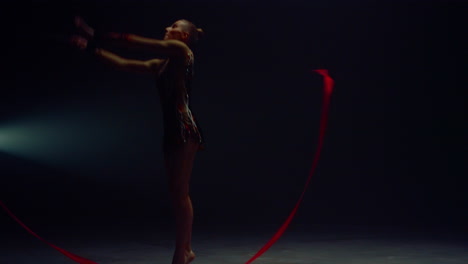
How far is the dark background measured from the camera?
7551 millimetres

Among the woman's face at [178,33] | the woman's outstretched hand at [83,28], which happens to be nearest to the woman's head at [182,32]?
the woman's face at [178,33]

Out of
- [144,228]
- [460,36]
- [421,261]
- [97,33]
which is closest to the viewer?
[97,33]

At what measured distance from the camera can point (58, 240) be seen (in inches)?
210

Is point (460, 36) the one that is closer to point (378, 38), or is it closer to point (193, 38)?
point (378, 38)

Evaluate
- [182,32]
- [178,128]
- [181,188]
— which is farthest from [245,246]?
[182,32]

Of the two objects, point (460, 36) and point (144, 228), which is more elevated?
point (460, 36)

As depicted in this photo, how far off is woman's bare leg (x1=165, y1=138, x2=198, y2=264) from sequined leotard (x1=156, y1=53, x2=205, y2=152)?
0.05 metres

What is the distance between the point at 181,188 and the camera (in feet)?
11.8

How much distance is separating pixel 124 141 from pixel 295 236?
3.19 m

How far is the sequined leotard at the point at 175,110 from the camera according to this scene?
3574 mm

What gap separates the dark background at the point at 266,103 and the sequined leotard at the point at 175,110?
146 inches

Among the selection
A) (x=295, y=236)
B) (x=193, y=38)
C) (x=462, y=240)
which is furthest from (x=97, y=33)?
(x=462, y=240)

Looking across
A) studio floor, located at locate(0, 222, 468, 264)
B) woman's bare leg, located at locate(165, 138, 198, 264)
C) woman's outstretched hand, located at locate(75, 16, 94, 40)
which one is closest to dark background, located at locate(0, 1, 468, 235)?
studio floor, located at locate(0, 222, 468, 264)

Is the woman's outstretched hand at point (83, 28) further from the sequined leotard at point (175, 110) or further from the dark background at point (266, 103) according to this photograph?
the dark background at point (266, 103)
